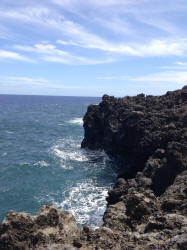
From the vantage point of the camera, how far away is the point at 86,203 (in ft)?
101

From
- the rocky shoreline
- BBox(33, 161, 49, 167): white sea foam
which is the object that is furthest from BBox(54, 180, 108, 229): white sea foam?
BBox(33, 161, 49, 167): white sea foam

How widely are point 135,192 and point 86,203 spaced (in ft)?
53.8

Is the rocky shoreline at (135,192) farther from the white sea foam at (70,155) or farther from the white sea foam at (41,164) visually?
the white sea foam at (41,164)

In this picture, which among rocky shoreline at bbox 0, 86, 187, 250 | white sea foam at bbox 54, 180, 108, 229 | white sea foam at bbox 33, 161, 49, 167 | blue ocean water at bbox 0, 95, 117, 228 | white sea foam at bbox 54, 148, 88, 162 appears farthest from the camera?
white sea foam at bbox 54, 148, 88, 162

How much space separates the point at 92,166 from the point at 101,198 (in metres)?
11.8

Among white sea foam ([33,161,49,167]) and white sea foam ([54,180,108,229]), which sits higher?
white sea foam ([33,161,49,167])

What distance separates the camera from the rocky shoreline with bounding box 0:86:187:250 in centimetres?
1088

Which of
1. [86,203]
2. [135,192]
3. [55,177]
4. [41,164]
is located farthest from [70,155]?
[135,192]

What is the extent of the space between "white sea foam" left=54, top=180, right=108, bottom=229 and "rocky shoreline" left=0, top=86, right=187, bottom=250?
2714 millimetres

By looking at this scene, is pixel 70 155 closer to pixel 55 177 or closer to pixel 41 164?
pixel 41 164

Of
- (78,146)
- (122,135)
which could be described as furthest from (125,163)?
(78,146)

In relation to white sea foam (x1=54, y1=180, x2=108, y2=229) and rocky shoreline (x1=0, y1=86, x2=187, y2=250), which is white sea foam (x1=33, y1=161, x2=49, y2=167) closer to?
white sea foam (x1=54, y1=180, x2=108, y2=229)

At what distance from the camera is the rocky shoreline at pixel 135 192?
428 inches

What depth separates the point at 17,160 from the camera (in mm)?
46062
